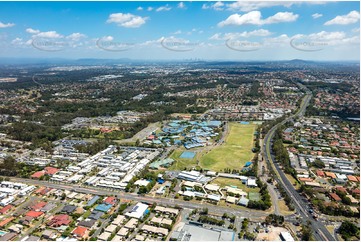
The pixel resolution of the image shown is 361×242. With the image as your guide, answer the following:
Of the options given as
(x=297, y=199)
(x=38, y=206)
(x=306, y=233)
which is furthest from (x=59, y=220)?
(x=297, y=199)

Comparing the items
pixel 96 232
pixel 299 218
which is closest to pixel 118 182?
pixel 96 232

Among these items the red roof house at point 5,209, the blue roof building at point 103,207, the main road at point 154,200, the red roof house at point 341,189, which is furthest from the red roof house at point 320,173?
the red roof house at point 5,209

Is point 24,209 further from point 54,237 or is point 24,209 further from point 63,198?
point 54,237

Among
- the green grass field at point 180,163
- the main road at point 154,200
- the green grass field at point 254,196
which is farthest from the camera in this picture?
the green grass field at point 180,163

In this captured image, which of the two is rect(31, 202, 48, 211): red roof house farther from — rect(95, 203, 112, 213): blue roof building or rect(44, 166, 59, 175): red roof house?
rect(44, 166, 59, 175): red roof house

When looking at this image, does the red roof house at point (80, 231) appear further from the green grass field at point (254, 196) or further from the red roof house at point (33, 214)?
the green grass field at point (254, 196)

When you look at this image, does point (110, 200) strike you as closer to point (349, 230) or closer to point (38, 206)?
point (38, 206)

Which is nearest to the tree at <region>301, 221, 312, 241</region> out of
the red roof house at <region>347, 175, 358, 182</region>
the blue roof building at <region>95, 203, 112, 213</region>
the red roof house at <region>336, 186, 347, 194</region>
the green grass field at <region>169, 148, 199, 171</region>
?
the red roof house at <region>336, 186, 347, 194</region>

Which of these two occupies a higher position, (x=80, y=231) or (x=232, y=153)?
(x=232, y=153)
